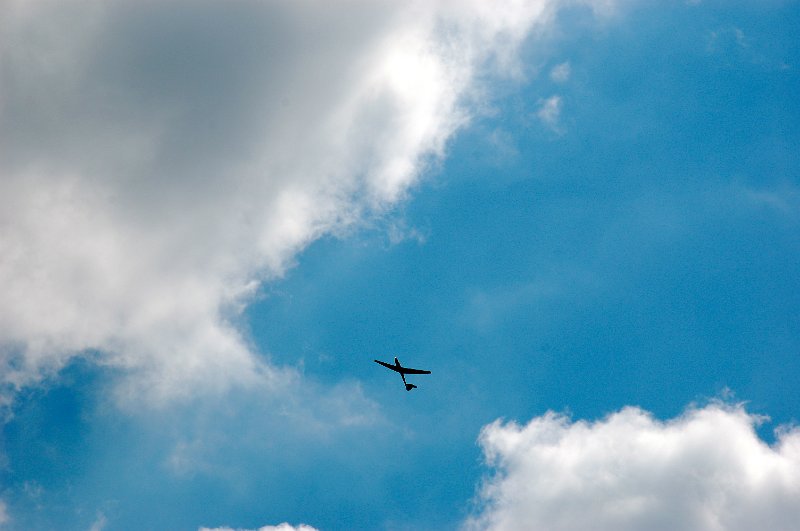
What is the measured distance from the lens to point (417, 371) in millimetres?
181250
